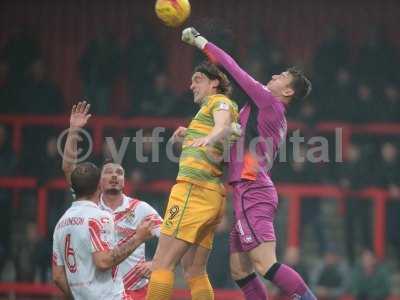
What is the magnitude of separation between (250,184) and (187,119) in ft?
25.4

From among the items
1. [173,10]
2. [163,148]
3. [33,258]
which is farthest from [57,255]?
[163,148]

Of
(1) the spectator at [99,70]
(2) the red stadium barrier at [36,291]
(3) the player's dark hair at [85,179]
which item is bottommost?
(2) the red stadium barrier at [36,291]

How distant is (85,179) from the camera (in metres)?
8.29

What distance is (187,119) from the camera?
16.7 meters

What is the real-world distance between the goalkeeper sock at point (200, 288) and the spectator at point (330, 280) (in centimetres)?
655

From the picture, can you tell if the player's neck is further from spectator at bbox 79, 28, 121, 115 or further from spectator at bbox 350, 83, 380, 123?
spectator at bbox 79, 28, 121, 115

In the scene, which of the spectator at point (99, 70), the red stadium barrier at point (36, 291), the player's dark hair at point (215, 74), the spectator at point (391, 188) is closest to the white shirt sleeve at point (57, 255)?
the player's dark hair at point (215, 74)

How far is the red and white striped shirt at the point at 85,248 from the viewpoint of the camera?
26.8ft

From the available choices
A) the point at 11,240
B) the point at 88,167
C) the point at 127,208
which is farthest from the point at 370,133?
the point at 88,167

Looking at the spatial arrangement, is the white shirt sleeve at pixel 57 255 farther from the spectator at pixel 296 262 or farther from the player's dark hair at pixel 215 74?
the spectator at pixel 296 262

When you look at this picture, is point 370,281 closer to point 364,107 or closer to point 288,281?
point 364,107

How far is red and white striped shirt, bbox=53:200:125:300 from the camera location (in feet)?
26.8

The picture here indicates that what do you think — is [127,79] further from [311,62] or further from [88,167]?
[88,167]

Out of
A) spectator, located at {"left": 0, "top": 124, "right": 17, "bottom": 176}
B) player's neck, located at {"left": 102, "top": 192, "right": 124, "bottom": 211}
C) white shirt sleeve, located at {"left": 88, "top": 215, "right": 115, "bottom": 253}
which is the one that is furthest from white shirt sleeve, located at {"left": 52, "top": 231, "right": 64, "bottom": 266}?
spectator, located at {"left": 0, "top": 124, "right": 17, "bottom": 176}
